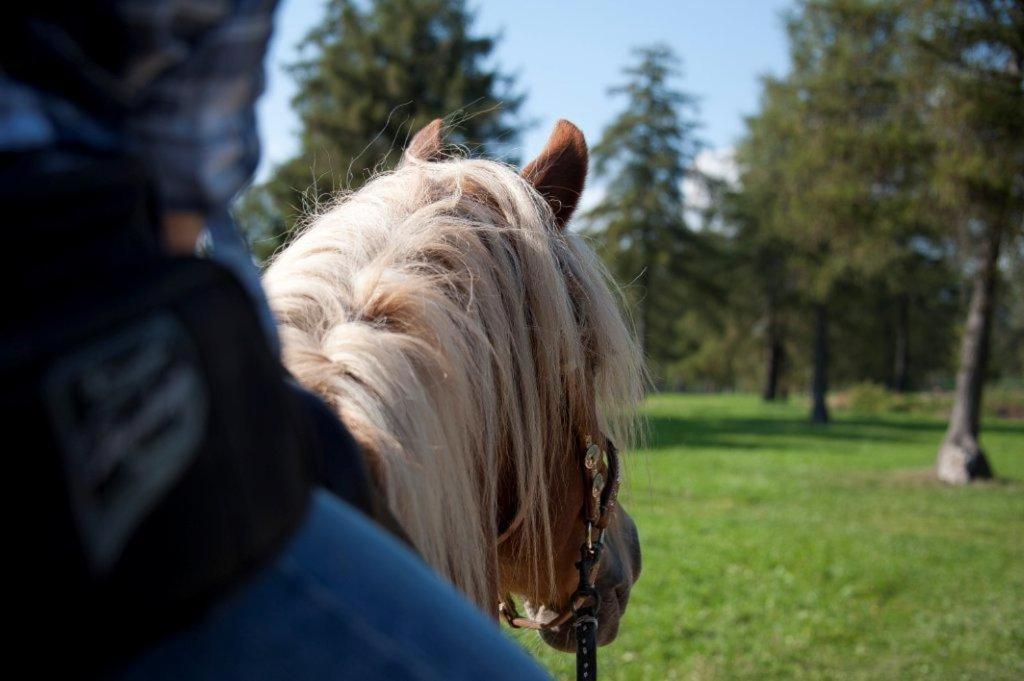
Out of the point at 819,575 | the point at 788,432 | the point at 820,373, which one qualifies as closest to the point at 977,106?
the point at 819,575

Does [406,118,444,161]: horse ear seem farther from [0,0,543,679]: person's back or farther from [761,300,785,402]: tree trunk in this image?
[761,300,785,402]: tree trunk

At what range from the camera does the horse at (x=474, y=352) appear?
1.24m

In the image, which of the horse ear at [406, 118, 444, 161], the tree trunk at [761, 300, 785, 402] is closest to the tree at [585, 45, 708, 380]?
the tree trunk at [761, 300, 785, 402]

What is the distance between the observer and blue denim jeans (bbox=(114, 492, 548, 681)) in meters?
0.69

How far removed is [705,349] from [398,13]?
82.5 feet

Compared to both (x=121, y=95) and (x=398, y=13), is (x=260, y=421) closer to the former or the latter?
(x=121, y=95)

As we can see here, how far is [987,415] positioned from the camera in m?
28.7

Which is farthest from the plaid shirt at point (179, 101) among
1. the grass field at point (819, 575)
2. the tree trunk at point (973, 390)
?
the tree trunk at point (973, 390)

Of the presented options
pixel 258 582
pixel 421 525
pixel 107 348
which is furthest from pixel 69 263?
pixel 421 525

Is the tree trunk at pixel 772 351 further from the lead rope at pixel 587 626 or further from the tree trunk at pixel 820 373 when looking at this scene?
the lead rope at pixel 587 626

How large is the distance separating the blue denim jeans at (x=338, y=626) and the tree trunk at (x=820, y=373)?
25556 millimetres

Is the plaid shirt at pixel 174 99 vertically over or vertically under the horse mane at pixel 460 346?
over

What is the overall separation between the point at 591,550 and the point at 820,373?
25525mm

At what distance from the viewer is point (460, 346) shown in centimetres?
141
